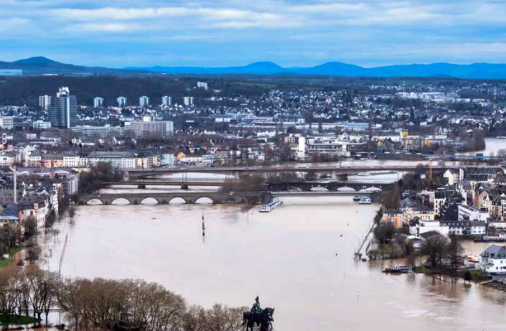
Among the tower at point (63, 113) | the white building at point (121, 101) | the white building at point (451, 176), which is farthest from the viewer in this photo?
the white building at point (121, 101)

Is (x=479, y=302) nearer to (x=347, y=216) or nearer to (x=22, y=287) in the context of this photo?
(x=22, y=287)

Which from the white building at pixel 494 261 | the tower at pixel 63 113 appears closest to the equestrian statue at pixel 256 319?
the white building at pixel 494 261

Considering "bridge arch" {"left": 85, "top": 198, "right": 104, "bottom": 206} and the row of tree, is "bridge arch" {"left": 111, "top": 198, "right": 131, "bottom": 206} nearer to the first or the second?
"bridge arch" {"left": 85, "top": 198, "right": 104, "bottom": 206}

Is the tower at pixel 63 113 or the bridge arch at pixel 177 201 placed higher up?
the tower at pixel 63 113

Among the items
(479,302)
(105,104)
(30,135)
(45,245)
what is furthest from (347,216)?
(105,104)

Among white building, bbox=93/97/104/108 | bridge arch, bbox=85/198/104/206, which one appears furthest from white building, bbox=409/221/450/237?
white building, bbox=93/97/104/108

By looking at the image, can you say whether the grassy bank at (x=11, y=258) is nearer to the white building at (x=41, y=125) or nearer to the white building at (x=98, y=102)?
the white building at (x=41, y=125)
